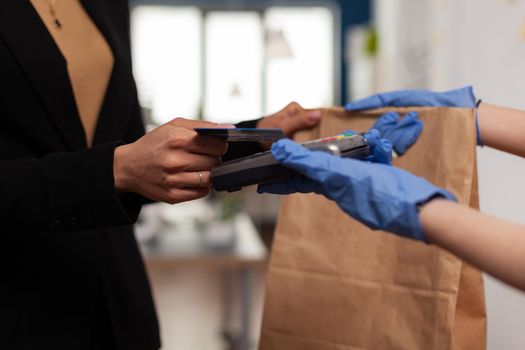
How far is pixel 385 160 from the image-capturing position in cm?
85

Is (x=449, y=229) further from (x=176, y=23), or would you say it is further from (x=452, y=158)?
(x=176, y=23)

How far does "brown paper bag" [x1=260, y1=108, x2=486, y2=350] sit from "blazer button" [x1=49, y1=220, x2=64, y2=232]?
0.40 meters

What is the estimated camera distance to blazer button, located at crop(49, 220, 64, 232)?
2.68ft

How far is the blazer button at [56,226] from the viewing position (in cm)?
82

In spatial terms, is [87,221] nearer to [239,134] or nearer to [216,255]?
[239,134]

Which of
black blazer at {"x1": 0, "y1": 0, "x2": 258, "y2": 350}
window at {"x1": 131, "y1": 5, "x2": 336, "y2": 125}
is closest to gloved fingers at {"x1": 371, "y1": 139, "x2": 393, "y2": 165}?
black blazer at {"x1": 0, "y1": 0, "x2": 258, "y2": 350}

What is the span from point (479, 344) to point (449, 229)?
0.40 metres

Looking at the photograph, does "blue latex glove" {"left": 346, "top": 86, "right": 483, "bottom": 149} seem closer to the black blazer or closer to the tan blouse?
the black blazer

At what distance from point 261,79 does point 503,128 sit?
6184 mm

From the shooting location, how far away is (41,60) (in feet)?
3.00

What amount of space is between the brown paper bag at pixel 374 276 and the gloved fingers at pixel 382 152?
14 cm

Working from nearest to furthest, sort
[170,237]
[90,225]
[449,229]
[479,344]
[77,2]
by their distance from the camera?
[449,229] → [90,225] → [479,344] → [77,2] → [170,237]

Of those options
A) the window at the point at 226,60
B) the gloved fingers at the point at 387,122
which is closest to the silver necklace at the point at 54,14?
the gloved fingers at the point at 387,122

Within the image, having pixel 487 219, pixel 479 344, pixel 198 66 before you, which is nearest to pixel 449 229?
pixel 487 219
